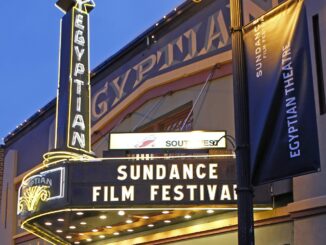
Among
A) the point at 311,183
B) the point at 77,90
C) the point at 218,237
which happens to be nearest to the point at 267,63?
the point at 311,183

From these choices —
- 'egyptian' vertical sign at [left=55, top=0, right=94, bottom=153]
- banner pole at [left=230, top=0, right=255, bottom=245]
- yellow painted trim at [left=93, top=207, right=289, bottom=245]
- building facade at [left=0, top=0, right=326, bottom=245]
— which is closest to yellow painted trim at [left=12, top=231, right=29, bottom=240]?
building facade at [left=0, top=0, right=326, bottom=245]

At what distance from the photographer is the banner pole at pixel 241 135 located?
240 inches

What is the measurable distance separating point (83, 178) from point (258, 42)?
5755 mm

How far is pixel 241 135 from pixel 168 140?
575cm

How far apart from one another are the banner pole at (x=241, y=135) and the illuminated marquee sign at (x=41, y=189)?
577cm

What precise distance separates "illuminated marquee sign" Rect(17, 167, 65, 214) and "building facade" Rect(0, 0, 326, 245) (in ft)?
3.29

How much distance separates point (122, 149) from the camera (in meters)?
12.5

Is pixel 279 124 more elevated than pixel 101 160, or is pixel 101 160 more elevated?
pixel 101 160

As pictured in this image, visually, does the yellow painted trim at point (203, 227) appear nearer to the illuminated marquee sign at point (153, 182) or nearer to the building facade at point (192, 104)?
the building facade at point (192, 104)

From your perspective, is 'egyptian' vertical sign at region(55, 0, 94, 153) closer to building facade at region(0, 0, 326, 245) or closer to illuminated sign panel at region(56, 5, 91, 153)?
illuminated sign panel at region(56, 5, 91, 153)

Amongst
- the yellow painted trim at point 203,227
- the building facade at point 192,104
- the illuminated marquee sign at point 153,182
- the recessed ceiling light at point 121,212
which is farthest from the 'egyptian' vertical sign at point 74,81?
the illuminated marquee sign at point 153,182

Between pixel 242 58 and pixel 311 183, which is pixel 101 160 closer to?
pixel 311 183

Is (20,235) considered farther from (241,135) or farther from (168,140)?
(241,135)

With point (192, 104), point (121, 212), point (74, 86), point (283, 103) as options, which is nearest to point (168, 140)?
point (121, 212)
